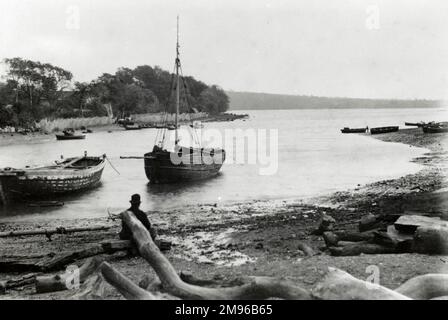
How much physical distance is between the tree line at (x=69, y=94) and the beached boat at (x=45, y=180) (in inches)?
688

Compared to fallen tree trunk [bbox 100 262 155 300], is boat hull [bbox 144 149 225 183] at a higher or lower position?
lower

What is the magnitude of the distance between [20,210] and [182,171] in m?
10.4

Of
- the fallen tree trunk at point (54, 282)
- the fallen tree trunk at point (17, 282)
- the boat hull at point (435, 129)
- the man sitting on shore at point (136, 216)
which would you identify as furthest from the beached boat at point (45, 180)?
the boat hull at point (435, 129)

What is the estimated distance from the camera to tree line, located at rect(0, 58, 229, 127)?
72188mm

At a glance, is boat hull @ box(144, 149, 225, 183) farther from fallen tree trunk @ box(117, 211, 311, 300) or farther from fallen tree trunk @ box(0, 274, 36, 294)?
fallen tree trunk @ box(117, 211, 311, 300)

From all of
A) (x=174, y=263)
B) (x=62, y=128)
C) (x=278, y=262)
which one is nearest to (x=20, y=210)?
(x=174, y=263)

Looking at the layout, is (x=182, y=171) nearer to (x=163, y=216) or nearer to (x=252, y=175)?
(x=252, y=175)

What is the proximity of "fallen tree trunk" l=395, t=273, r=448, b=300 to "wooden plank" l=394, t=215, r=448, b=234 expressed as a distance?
2773 mm

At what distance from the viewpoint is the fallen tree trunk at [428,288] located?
607cm

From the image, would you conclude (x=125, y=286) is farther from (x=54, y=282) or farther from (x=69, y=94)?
(x=69, y=94)

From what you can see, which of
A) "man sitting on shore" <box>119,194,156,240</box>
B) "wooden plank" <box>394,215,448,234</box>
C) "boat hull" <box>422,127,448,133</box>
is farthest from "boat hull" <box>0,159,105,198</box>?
"boat hull" <box>422,127,448,133</box>

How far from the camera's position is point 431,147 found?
4300 cm

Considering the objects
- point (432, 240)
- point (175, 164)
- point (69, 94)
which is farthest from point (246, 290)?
point (69, 94)

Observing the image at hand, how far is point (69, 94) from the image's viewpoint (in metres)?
95.8
